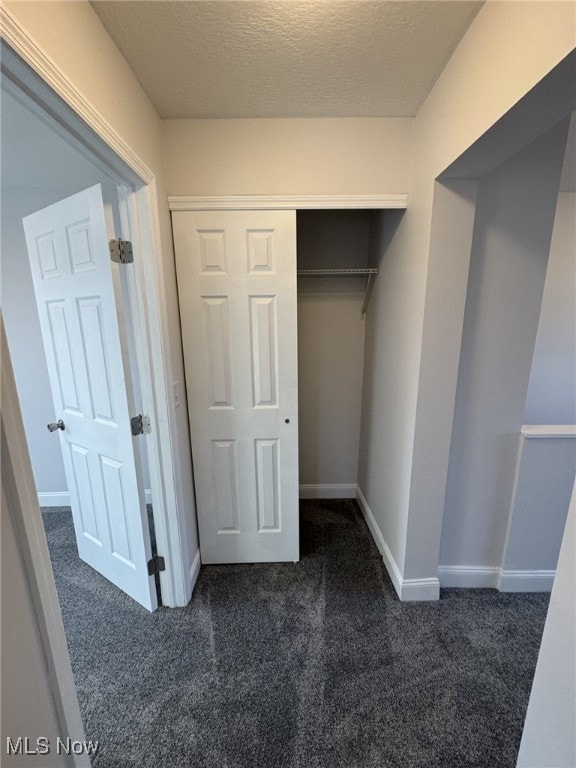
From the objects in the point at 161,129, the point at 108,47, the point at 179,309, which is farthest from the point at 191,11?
the point at 179,309

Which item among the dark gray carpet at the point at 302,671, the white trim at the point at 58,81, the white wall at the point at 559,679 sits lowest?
the dark gray carpet at the point at 302,671

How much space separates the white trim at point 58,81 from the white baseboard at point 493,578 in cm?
248

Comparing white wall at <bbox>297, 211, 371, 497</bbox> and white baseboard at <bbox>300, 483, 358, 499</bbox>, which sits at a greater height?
white wall at <bbox>297, 211, 371, 497</bbox>

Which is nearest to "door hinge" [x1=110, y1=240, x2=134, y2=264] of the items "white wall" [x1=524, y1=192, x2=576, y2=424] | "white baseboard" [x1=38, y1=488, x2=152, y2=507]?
"white baseboard" [x1=38, y1=488, x2=152, y2=507]

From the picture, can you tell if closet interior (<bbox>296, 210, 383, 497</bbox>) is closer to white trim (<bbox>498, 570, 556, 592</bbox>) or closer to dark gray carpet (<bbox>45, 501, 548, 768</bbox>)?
dark gray carpet (<bbox>45, 501, 548, 768</bbox>)

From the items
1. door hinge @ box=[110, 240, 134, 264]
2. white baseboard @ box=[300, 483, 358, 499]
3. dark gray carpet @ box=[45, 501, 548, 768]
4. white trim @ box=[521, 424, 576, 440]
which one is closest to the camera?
dark gray carpet @ box=[45, 501, 548, 768]

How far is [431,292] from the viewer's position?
1433 mm

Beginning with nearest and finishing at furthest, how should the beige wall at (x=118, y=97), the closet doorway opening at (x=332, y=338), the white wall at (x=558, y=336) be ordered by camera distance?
the beige wall at (x=118, y=97)
the closet doorway opening at (x=332, y=338)
the white wall at (x=558, y=336)

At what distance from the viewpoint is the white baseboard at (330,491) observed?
271cm

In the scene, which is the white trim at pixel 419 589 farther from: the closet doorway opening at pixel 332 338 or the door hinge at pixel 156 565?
the door hinge at pixel 156 565

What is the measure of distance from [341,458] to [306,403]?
1.84 ft

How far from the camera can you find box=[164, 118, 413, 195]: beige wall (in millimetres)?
1550

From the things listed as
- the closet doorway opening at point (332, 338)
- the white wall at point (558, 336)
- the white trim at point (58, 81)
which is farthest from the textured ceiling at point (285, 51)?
the white wall at point (558, 336)

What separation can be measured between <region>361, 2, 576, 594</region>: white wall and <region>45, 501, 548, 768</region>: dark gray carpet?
13.7 inches
